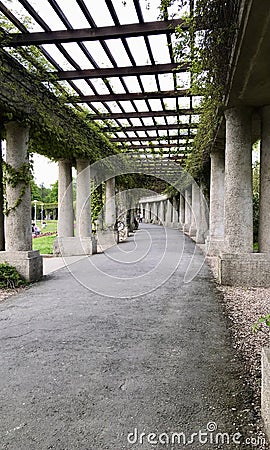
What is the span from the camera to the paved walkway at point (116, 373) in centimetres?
180

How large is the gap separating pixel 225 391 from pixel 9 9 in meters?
4.51

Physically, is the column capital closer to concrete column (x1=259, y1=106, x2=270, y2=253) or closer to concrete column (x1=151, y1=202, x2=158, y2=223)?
concrete column (x1=259, y1=106, x2=270, y2=253)

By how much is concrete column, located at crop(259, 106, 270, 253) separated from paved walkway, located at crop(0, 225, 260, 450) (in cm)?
139

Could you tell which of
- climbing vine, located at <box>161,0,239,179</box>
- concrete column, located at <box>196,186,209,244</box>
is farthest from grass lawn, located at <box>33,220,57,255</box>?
climbing vine, located at <box>161,0,239,179</box>

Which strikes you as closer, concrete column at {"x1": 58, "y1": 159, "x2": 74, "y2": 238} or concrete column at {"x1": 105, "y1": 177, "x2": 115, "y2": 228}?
concrete column at {"x1": 58, "y1": 159, "x2": 74, "y2": 238}

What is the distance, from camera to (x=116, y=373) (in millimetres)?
2463

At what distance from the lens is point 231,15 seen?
327cm

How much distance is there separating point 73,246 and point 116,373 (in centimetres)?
737

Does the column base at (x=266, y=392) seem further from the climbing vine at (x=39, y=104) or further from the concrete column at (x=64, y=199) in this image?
the concrete column at (x=64, y=199)

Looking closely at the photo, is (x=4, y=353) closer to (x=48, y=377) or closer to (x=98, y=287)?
(x=48, y=377)

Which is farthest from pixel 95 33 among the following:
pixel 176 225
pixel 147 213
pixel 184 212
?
pixel 147 213

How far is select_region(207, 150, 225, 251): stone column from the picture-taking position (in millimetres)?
8727

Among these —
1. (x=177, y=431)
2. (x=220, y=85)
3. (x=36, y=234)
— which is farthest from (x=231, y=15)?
(x=36, y=234)

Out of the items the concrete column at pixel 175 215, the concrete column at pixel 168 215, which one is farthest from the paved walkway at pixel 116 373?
the concrete column at pixel 168 215
